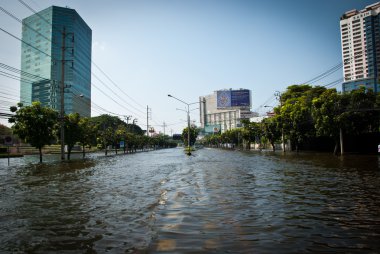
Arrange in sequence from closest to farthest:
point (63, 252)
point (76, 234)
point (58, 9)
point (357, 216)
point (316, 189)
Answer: point (63, 252) < point (76, 234) < point (357, 216) < point (316, 189) < point (58, 9)

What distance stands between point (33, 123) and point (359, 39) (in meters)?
144

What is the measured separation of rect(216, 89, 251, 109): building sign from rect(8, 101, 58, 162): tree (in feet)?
418

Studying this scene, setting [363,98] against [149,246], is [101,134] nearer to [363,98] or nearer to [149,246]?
[363,98]

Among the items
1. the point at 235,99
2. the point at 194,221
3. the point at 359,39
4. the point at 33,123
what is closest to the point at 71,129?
the point at 33,123

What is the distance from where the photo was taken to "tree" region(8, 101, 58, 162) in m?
30.3

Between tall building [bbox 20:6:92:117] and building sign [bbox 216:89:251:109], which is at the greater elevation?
tall building [bbox 20:6:92:117]

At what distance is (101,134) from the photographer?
61.4 metres

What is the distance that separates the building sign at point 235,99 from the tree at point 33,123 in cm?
12727

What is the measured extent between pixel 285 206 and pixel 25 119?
30.3 m

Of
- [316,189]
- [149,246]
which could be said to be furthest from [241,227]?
[316,189]

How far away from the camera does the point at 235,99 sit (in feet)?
504

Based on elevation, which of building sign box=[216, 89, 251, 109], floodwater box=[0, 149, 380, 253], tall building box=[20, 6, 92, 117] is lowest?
floodwater box=[0, 149, 380, 253]

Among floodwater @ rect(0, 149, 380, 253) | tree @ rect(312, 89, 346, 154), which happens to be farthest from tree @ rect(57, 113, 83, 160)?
tree @ rect(312, 89, 346, 154)

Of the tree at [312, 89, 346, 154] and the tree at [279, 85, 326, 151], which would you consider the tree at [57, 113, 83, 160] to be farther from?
the tree at [279, 85, 326, 151]
